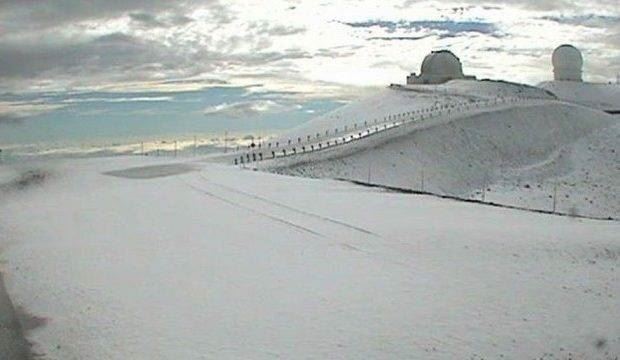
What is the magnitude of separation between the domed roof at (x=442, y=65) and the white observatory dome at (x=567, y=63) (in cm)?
1641

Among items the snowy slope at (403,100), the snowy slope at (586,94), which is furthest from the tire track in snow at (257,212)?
the snowy slope at (586,94)

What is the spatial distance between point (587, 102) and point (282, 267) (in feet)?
271

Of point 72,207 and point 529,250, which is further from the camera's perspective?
point 72,207

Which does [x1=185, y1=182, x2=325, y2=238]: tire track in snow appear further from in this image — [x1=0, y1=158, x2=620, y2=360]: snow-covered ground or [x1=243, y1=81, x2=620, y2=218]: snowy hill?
[x1=243, y1=81, x2=620, y2=218]: snowy hill

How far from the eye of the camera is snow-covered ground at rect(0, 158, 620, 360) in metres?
13.5

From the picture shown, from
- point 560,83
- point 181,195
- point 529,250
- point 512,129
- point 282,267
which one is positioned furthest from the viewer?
point 560,83

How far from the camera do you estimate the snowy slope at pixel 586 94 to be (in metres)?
92.3

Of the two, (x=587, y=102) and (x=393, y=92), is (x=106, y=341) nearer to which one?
(x=393, y=92)

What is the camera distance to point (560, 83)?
9681 centimetres

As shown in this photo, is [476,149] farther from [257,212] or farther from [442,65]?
[442,65]

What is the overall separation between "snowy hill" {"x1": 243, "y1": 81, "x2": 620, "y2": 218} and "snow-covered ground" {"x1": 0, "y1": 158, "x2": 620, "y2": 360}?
16196 mm

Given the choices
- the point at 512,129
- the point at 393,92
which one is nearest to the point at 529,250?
the point at 512,129

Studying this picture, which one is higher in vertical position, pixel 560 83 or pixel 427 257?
pixel 560 83

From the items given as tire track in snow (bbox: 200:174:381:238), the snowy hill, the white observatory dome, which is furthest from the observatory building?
tire track in snow (bbox: 200:174:381:238)
